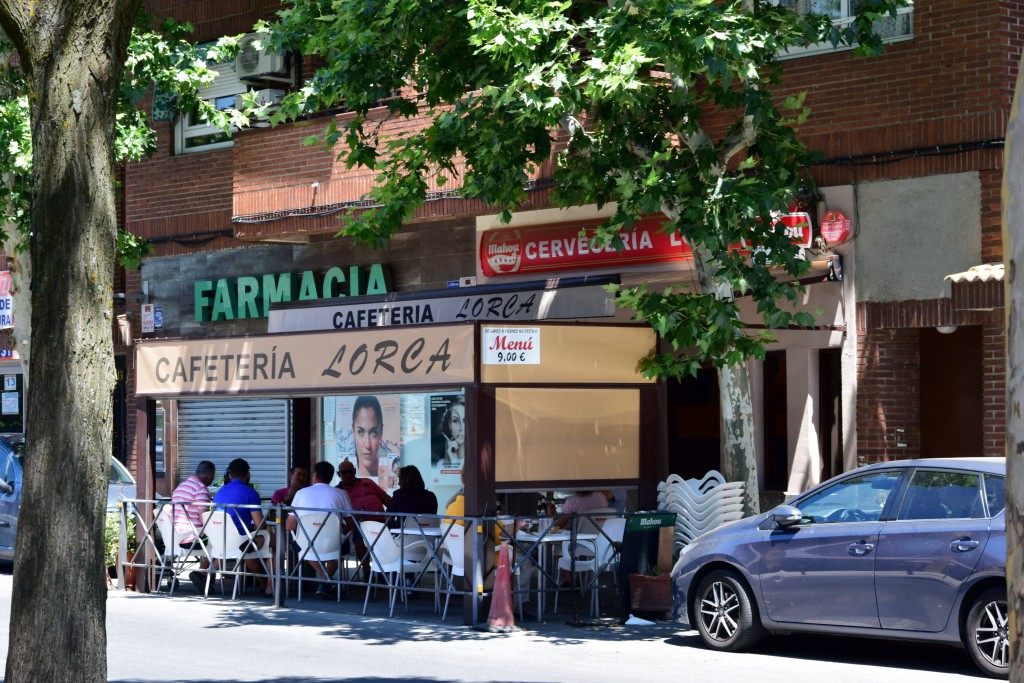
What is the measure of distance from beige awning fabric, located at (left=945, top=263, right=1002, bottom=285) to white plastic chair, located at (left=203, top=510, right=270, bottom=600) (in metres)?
6.87

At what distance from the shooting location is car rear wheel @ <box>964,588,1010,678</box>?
977 cm

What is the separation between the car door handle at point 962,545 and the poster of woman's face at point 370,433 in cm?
1161

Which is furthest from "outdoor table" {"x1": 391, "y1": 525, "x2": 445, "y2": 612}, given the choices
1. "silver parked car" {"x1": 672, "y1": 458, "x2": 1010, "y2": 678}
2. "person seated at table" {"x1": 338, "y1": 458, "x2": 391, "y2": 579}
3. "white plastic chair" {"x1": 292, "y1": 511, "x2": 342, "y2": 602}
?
"silver parked car" {"x1": 672, "y1": 458, "x2": 1010, "y2": 678}

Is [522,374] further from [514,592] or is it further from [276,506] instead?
[276,506]

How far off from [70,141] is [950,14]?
34.3 feet

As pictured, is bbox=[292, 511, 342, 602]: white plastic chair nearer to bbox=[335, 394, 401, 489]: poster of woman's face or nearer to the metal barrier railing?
the metal barrier railing

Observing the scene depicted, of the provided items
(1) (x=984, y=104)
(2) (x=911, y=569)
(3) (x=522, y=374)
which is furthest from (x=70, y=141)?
(1) (x=984, y=104)

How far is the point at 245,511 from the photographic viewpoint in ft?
50.2

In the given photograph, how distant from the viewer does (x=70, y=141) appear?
6.29 meters

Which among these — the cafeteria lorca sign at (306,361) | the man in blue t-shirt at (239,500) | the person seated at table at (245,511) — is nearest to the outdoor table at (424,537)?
the cafeteria lorca sign at (306,361)

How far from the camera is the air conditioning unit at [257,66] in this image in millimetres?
20739

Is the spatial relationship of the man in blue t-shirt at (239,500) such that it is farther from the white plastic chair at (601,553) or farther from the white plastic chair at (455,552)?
the white plastic chair at (601,553)

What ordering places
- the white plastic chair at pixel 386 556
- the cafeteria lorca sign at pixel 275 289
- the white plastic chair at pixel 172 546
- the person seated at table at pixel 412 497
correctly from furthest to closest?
the cafeteria lorca sign at pixel 275 289 → the white plastic chair at pixel 172 546 → the person seated at table at pixel 412 497 → the white plastic chair at pixel 386 556

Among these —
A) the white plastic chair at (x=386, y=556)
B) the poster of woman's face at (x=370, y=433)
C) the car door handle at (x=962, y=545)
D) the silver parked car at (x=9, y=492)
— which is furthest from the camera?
the poster of woman's face at (x=370, y=433)
